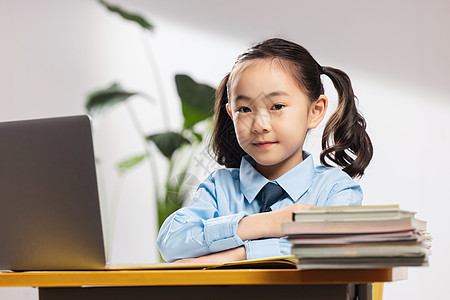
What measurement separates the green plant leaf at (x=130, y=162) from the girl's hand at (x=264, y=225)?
168 centimetres

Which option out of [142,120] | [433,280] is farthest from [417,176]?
[142,120]

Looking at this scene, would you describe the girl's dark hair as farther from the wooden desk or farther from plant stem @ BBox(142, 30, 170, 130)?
plant stem @ BBox(142, 30, 170, 130)

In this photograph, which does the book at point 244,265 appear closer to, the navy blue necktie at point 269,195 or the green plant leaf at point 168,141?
the navy blue necktie at point 269,195

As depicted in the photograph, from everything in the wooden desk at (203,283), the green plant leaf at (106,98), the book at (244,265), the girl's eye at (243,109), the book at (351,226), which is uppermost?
the green plant leaf at (106,98)

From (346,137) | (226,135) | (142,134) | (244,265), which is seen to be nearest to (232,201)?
(226,135)

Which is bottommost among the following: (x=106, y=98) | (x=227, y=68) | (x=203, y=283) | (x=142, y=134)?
(x=203, y=283)

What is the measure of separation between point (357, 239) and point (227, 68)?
7.25 ft

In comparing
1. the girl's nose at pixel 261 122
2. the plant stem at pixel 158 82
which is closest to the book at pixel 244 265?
the girl's nose at pixel 261 122

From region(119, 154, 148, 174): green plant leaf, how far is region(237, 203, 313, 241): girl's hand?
168cm

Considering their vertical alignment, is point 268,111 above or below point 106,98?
below

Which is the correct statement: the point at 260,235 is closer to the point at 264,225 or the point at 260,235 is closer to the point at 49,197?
the point at 264,225

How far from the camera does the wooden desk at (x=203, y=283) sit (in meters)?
0.71

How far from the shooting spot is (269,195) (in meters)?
1.31

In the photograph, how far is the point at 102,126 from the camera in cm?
291
